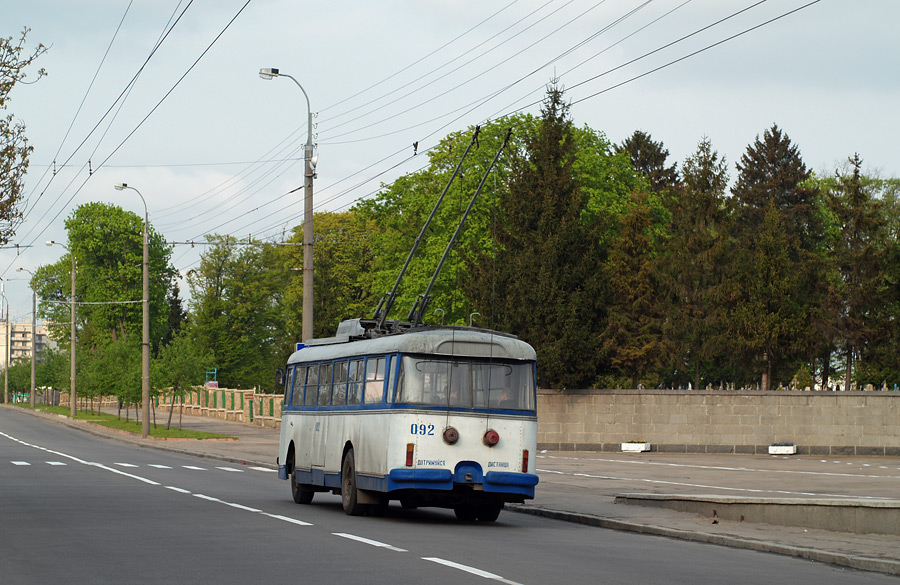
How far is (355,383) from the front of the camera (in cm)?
2002

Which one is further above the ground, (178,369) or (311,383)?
(178,369)

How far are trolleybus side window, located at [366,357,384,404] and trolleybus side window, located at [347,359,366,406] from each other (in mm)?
278

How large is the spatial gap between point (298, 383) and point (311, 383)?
1.00 metres

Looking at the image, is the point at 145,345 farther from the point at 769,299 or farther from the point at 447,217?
the point at 769,299

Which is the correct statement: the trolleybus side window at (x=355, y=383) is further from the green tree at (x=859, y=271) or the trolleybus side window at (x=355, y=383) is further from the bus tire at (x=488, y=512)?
the green tree at (x=859, y=271)

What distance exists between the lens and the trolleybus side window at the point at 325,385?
21398 mm

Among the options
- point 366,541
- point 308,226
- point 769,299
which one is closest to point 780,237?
point 769,299

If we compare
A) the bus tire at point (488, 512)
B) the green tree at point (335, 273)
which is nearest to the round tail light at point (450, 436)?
the bus tire at point (488, 512)

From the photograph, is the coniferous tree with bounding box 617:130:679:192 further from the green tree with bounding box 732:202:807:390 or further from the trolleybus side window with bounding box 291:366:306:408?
the trolleybus side window with bounding box 291:366:306:408

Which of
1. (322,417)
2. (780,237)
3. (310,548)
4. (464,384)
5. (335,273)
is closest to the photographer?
(310,548)

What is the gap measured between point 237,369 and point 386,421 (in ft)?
296

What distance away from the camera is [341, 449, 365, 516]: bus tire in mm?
19188

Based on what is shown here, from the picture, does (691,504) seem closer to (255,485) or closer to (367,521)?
(367,521)

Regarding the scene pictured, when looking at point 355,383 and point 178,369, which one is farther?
point 178,369
